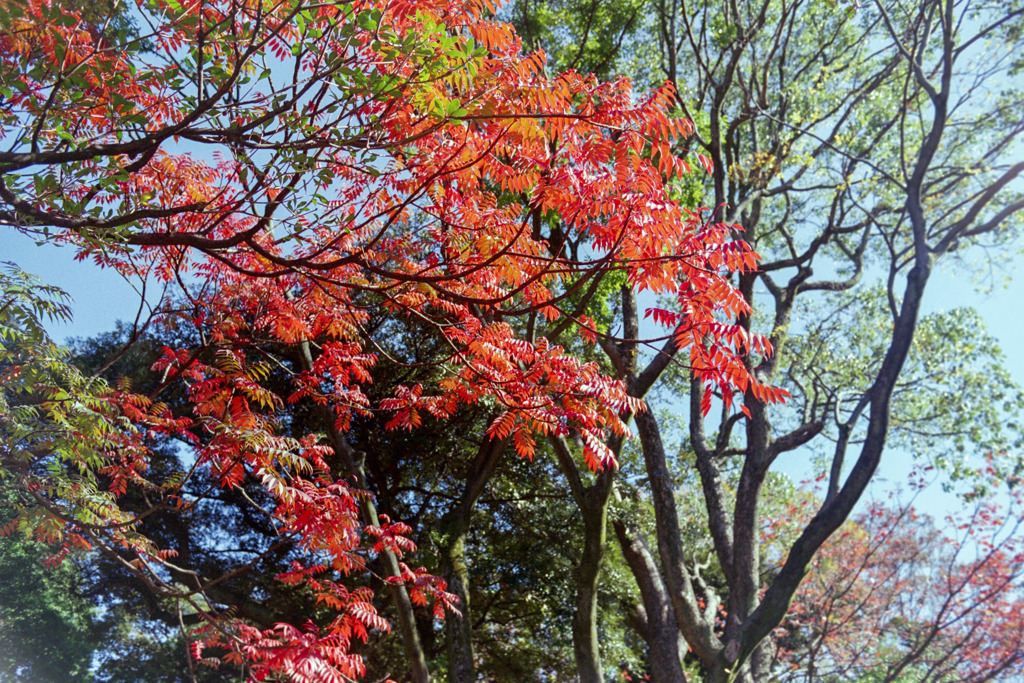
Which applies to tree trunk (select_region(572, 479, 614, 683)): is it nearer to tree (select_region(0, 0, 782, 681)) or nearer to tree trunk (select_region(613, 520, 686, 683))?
tree trunk (select_region(613, 520, 686, 683))

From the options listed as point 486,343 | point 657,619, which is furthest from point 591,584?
point 486,343

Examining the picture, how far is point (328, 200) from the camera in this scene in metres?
2.56

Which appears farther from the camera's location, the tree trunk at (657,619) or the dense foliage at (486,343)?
the tree trunk at (657,619)

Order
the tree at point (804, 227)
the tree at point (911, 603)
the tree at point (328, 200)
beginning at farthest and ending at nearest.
→ the tree at point (911, 603) < the tree at point (804, 227) < the tree at point (328, 200)

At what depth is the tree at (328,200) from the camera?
1955mm

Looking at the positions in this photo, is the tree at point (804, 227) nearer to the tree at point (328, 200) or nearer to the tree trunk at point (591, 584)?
the tree trunk at point (591, 584)

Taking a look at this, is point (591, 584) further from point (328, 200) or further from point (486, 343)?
point (328, 200)

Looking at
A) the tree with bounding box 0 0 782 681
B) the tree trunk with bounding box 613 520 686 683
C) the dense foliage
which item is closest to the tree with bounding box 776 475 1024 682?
the dense foliage

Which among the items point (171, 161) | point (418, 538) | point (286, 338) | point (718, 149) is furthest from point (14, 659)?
point (718, 149)

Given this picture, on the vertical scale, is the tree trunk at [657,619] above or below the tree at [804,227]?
below

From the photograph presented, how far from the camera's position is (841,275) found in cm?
816

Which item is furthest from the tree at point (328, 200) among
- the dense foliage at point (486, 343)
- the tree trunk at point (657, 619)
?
the tree trunk at point (657, 619)

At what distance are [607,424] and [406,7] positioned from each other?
2199 mm

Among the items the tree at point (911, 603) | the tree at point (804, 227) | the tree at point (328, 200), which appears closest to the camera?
the tree at point (328, 200)
